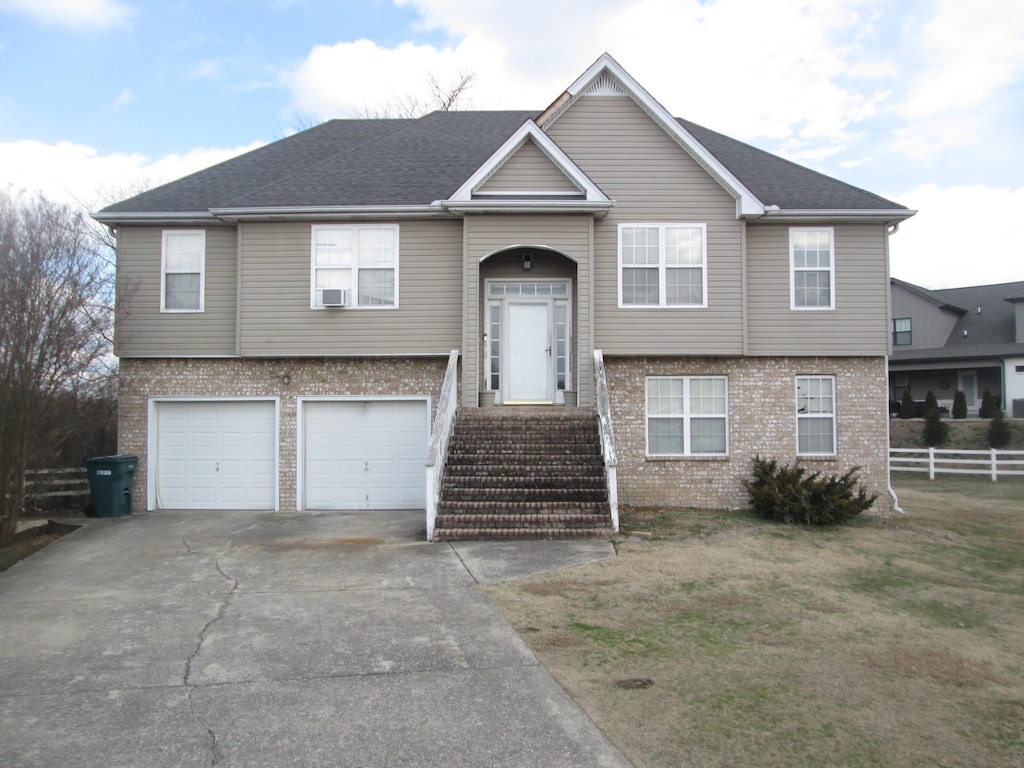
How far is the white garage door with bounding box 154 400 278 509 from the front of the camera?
13.7m

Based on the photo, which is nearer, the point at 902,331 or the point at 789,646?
the point at 789,646

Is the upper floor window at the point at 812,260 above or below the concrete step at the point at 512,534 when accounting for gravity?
above

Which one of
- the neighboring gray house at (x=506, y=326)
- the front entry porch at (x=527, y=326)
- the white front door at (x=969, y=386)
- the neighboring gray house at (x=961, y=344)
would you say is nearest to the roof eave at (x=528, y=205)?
the neighboring gray house at (x=506, y=326)

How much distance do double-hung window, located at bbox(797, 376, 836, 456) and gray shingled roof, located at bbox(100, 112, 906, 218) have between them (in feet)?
11.1

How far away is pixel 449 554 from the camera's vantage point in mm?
9539

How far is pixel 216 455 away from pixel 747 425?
10.1 metres

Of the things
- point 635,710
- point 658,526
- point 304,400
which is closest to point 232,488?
point 304,400

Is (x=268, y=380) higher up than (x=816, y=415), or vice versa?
(x=268, y=380)

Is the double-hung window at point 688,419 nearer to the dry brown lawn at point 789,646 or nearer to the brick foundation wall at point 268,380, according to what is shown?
the dry brown lawn at point 789,646

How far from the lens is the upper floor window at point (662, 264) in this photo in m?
13.7

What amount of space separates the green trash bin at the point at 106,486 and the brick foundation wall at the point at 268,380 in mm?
→ 745

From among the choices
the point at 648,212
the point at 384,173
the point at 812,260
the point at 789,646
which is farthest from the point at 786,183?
the point at 789,646

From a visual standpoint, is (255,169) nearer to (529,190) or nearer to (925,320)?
(529,190)

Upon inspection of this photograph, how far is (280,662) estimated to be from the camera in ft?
19.2
